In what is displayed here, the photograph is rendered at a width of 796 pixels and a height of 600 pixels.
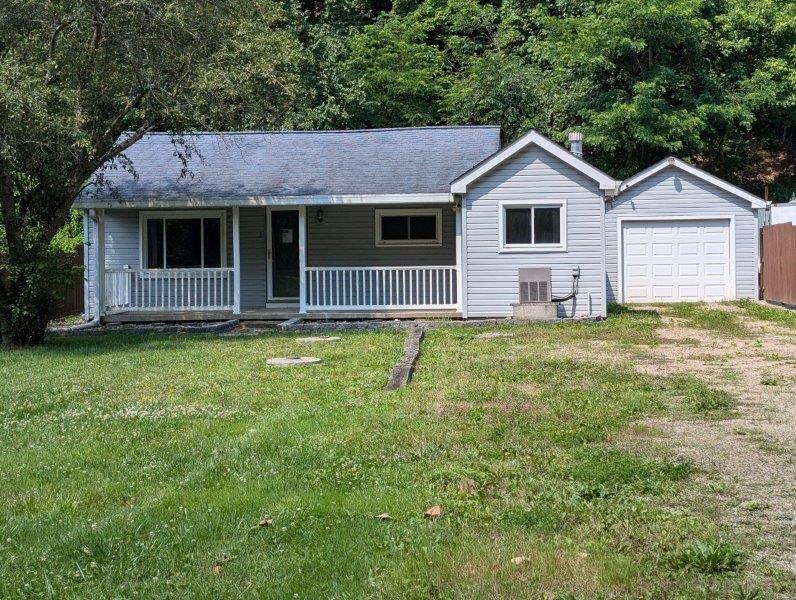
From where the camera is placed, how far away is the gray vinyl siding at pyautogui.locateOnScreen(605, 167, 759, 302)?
Result: 74.6ft

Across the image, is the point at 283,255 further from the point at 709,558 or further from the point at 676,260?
the point at 709,558

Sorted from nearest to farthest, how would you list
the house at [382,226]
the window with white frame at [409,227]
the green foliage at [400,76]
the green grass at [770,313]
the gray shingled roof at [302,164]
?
the green foliage at [400,76]
the green grass at [770,313]
the house at [382,226]
the gray shingled roof at [302,164]
the window with white frame at [409,227]

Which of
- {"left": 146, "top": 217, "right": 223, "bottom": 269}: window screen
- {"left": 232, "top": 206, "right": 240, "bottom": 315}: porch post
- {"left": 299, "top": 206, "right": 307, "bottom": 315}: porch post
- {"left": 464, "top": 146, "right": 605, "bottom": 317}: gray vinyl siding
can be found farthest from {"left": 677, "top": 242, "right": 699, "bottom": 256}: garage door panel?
{"left": 146, "top": 217, "right": 223, "bottom": 269}: window screen

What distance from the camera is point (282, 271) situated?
66.7ft

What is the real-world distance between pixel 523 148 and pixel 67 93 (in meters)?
8.47

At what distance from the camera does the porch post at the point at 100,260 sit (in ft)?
62.2

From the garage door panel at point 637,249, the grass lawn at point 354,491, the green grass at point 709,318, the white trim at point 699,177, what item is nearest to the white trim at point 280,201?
the green grass at point 709,318

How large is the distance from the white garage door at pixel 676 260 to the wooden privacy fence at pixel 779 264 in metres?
0.98

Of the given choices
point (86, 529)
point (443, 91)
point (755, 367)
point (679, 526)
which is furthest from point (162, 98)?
point (443, 91)

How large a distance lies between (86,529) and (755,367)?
8.55m

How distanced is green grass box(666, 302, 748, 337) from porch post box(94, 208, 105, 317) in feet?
38.2

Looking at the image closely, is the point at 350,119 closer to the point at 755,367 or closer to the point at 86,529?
the point at 755,367

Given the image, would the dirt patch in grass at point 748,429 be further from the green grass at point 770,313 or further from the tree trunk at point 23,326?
the tree trunk at point 23,326

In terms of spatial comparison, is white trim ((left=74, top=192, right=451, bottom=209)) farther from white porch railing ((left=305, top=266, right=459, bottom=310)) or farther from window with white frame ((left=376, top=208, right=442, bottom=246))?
window with white frame ((left=376, top=208, right=442, bottom=246))
